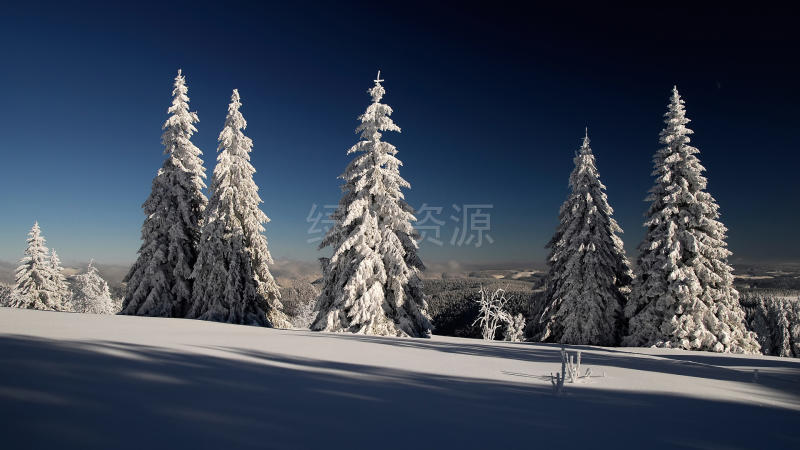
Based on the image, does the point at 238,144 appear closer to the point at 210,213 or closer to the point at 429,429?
the point at 210,213

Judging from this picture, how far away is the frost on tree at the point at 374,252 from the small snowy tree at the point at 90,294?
42.7m

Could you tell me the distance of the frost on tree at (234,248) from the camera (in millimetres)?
21891

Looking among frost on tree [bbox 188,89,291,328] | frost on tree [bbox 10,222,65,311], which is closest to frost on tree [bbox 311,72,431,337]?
frost on tree [bbox 188,89,291,328]

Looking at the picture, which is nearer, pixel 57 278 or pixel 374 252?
pixel 374 252

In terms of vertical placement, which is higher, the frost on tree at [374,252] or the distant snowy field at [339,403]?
the frost on tree at [374,252]

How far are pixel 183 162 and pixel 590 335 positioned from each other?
82.0ft

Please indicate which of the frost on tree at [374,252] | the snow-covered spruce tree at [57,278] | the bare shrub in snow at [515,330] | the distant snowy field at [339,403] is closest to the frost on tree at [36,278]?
the snow-covered spruce tree at [57,278]

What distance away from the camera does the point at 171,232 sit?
2272 cm

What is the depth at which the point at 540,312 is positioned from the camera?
24.8 meters

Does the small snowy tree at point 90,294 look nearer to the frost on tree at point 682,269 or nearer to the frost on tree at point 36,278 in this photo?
the frost on tree at point 36,278

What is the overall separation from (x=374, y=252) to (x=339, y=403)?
13.6 metres

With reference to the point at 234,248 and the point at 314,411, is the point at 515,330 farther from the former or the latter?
the point at 314,411

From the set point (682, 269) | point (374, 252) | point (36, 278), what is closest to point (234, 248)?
point (374, 252)

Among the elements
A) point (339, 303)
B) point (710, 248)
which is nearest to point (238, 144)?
point (339, 303)
